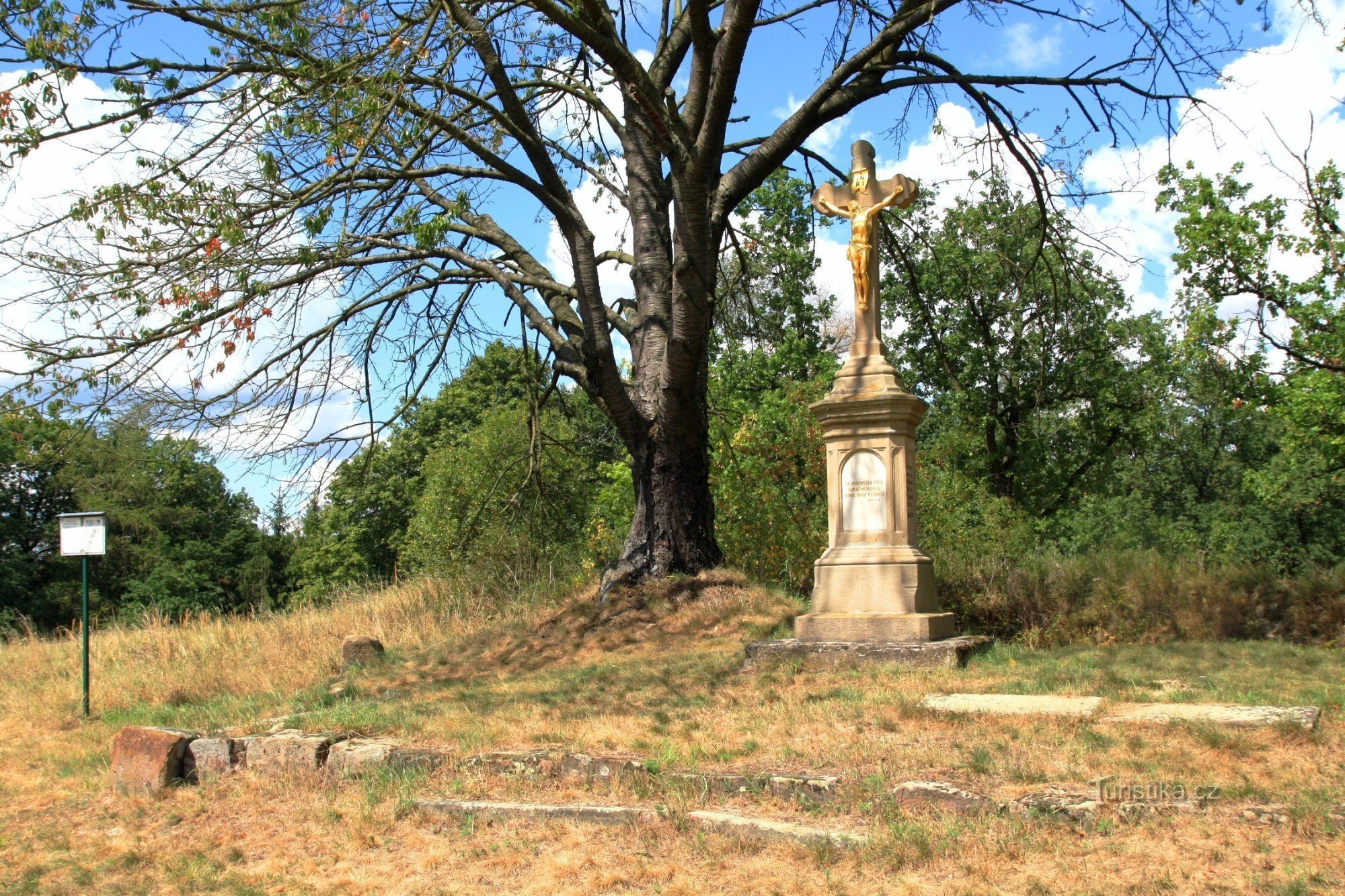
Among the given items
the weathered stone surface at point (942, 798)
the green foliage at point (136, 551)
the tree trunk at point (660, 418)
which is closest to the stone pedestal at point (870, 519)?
the tree trunk at point (660, 418)

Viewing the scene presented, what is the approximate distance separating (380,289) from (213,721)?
5.84 m

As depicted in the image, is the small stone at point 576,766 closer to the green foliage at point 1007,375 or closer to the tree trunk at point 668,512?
the tree trunk at point 668,512

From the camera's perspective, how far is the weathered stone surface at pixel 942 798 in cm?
482

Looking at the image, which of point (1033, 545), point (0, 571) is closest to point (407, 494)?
point (0, 571)

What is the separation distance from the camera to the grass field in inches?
173

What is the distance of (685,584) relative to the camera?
40.4 ft

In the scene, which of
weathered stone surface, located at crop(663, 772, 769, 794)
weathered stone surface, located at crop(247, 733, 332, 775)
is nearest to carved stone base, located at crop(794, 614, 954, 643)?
weathered stone surface, located at crop(663, 772, 769, 794)

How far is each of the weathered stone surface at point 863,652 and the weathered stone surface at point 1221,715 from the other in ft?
7.61

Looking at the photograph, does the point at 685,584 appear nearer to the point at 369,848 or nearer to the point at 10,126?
the point at 369,848

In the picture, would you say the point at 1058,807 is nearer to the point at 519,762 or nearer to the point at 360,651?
the point at 519,762

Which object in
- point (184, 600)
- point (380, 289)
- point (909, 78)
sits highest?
point (909, 78)

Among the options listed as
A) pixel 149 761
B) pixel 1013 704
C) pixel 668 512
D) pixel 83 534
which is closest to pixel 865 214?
pixel 668 512

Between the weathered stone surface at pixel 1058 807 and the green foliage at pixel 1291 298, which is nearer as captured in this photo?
the weathered stone surface at pixel 1058 807

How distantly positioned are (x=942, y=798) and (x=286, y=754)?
15.2ft
